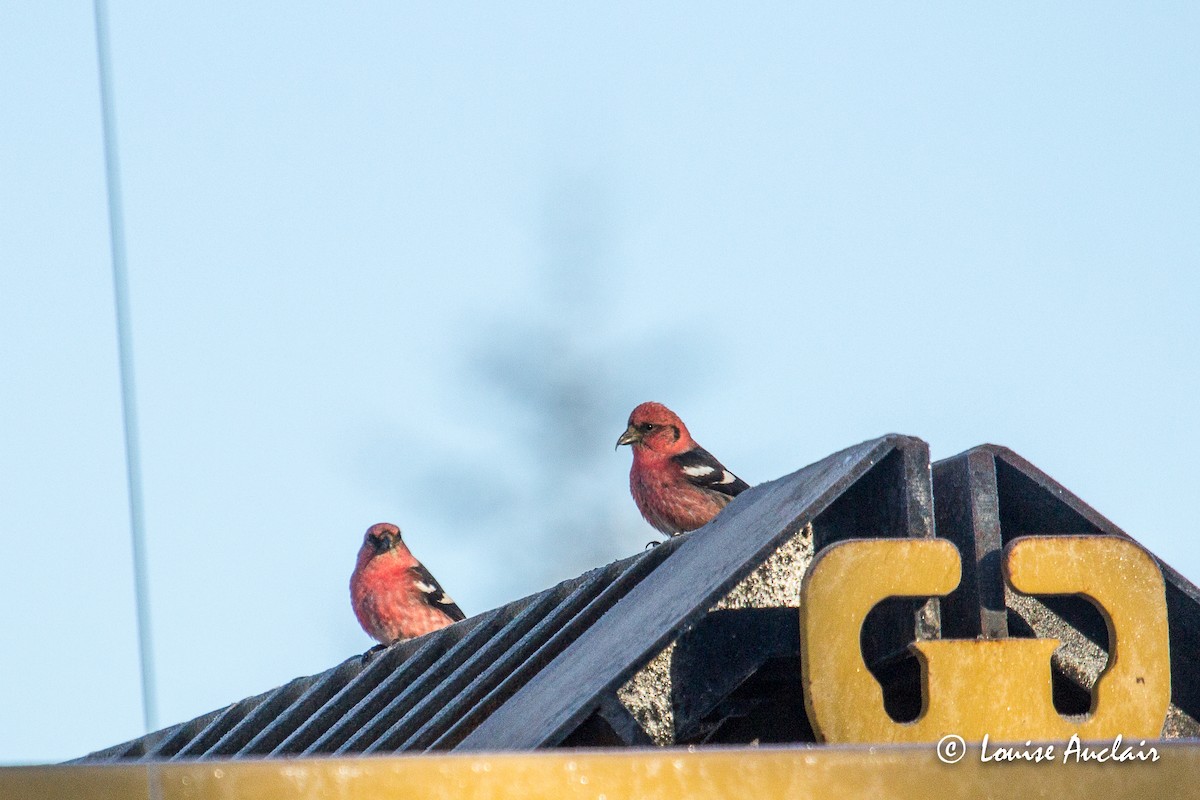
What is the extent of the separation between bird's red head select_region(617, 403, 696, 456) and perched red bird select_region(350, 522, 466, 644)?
2330 millimetres

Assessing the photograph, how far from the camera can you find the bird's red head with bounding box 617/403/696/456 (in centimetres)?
1162

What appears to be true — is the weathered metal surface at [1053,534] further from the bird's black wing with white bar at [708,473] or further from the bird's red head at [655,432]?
the bird's red head at [655,432]

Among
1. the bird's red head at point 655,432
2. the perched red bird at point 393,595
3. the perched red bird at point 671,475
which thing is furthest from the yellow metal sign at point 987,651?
the perched red bird at point 393,595

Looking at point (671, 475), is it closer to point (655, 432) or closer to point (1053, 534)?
point (655, 432)

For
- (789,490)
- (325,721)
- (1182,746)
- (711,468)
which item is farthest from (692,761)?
(711,468)

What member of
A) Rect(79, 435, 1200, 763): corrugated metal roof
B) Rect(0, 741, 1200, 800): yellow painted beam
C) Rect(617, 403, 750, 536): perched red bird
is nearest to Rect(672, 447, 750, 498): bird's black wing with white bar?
Rect(617, 403, 750, 536): perched red bird

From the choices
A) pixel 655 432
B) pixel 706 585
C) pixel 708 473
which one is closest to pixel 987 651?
pixel 706 585

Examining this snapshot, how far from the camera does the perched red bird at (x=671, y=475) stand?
11289 millimetres

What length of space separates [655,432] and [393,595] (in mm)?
2653

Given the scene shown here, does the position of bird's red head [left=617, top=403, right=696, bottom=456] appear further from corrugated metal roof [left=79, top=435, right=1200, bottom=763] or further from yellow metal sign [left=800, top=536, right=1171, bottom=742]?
yellow metal sign [left=800, top=536, right=1171, bottom=742]

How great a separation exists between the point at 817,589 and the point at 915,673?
109 cm

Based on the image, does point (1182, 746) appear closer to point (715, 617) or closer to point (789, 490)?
point (715, 617)

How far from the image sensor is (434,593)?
13.4 m

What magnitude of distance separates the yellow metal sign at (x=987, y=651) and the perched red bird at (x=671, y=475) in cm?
590
